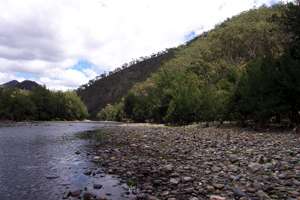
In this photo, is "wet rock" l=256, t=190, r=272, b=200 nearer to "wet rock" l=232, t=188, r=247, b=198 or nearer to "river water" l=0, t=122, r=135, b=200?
"wet rock" l=232, t=188, r=247, b=198

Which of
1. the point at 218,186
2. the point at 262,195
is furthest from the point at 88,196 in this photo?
the point at 262,195

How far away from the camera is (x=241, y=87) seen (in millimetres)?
52500

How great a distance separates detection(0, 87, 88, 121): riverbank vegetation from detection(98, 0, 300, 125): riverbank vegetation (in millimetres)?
26139

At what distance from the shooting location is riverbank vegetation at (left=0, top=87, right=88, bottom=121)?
153500 mm

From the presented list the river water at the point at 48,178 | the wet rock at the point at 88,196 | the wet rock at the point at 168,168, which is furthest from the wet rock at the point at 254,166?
the wet rock at the point at 88,196

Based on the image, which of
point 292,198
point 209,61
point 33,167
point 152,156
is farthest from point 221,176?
point 209,61

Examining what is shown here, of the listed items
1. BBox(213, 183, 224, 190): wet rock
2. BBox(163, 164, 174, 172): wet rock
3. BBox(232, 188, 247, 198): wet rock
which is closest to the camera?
BBox(232, 188, 247, 198): wet rock

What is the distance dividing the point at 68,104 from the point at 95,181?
17433cm

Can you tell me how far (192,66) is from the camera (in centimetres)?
16438

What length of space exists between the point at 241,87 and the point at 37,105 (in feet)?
430

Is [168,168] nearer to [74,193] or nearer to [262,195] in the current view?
[74,193]

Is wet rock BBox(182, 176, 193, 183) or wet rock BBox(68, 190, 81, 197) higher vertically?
wet rock BBox(182, 176, 193, 183)

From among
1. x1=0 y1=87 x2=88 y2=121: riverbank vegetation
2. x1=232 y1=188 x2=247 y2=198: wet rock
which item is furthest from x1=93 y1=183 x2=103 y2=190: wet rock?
x1=0 y1=87 x2=88 y2=121: riverbank vegetation

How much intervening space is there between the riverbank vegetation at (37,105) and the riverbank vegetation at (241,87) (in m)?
26.1
